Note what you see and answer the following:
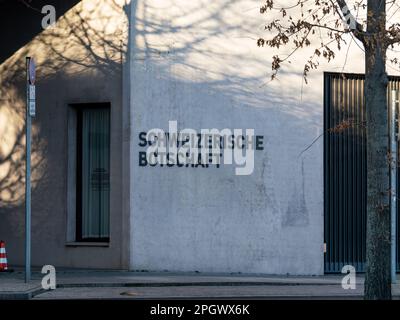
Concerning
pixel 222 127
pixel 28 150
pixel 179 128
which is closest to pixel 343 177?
pixel 222 127

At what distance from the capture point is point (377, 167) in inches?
542

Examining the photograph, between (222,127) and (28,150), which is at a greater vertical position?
(222,127)

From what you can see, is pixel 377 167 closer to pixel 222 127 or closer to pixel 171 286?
pixel 171 286

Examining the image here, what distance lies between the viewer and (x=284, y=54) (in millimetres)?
21656

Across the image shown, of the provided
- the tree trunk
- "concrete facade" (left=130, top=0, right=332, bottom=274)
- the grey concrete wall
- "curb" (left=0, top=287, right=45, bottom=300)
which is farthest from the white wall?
the tree trunk

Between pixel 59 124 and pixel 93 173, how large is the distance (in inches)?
55.4

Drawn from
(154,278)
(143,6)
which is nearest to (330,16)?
(143,6)

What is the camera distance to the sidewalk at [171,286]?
16172mm

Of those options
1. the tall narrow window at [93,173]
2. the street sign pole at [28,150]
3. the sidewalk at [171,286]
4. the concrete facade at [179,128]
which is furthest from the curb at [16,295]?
the tall narrow window at [93,173]

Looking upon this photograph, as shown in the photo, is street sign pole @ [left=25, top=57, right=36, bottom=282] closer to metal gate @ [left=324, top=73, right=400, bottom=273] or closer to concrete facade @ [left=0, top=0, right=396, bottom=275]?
concrete facade @ [left=0, top=0, right=396, bottom=275]

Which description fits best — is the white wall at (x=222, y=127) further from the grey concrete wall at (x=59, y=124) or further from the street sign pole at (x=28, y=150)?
the street sign pole at (x=28, y=150)

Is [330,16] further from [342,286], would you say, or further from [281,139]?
[342,286]

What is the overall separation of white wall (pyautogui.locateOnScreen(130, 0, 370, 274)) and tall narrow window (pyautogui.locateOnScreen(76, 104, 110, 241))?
45.1 inches

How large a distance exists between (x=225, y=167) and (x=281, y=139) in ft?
5.01
